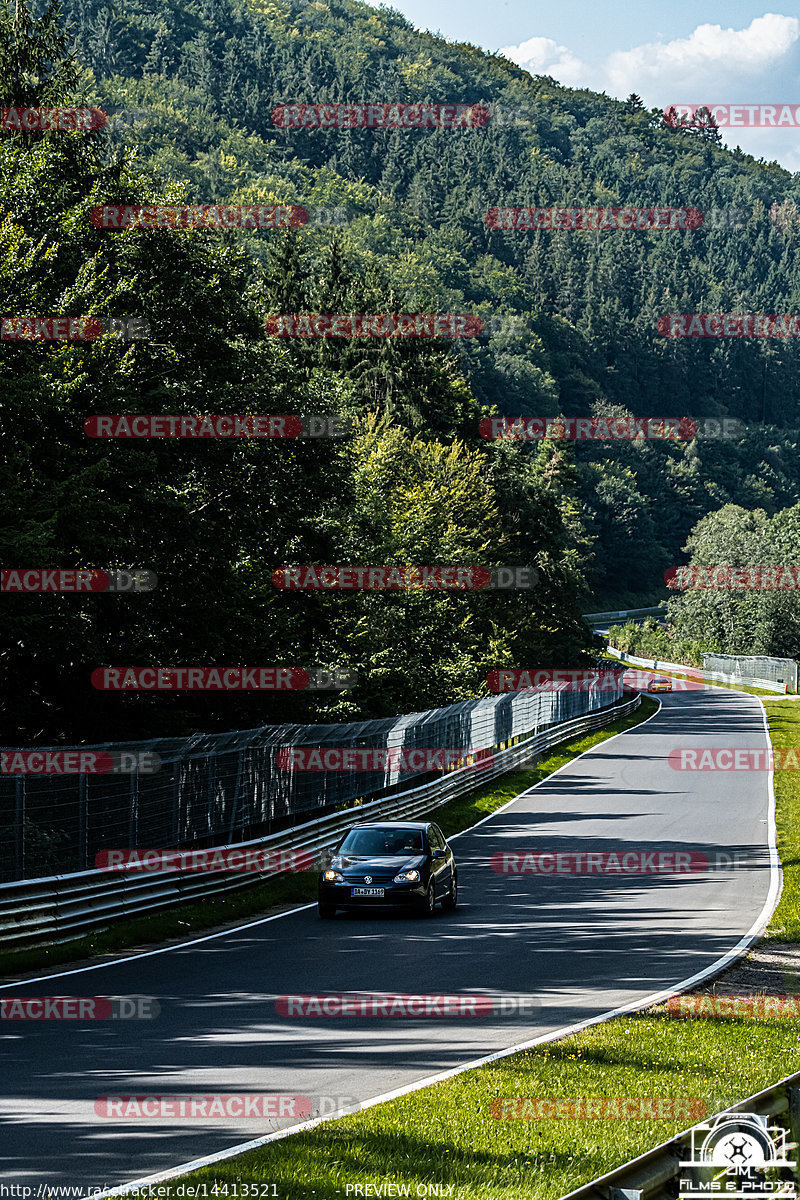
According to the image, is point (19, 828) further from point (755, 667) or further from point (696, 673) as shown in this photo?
point (696, 673)

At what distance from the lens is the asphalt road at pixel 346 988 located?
793 centimetres

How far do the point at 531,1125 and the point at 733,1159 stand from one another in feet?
10.5

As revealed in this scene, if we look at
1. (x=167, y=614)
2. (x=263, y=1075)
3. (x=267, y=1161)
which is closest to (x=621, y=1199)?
(x=267, y=1161)

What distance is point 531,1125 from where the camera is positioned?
8.12m

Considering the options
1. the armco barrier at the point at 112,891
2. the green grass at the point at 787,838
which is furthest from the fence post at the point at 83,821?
the green grass at the point at 787,838

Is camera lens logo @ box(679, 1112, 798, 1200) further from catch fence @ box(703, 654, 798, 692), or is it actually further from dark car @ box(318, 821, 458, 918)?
catch fence @ box(703, 654, 798, 692)

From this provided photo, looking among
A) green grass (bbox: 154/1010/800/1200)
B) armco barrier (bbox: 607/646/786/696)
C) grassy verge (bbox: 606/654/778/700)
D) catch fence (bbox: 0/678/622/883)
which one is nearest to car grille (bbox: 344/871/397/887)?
catch fence (bbox: 0/678/622/883)

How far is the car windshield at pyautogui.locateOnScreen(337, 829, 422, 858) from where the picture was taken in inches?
760

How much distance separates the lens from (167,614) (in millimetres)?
27141

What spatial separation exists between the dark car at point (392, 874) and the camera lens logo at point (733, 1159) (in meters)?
13.3

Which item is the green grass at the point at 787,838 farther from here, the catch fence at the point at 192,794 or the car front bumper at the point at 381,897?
the catch fence at the point at 192,794

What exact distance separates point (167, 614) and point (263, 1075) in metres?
18.5

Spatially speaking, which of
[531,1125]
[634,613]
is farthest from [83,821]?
[634,613]

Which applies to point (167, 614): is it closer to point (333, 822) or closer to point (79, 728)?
point (79, 728)
